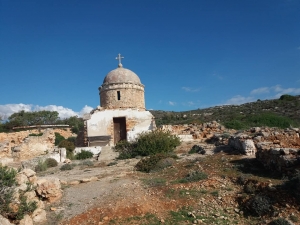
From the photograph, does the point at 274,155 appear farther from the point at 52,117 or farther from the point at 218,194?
the point at 52,117

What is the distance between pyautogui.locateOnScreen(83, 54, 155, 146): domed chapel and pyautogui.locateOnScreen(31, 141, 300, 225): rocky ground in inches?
352

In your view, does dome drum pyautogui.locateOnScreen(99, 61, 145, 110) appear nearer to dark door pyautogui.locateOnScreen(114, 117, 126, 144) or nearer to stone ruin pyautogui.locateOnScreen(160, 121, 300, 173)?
dark door pyautogui.locateOnScreen(114, 117, 126, 144)

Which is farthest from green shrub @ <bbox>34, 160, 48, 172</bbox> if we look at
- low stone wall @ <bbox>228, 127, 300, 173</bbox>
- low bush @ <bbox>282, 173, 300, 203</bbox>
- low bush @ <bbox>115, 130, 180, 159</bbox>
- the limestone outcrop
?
low bush @ <bbox>282, 173, 300, 203</bbox>

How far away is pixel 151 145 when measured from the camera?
14664mm

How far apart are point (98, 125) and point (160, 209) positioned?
41.9 feet

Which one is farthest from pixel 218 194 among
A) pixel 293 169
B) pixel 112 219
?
pixel 112 219

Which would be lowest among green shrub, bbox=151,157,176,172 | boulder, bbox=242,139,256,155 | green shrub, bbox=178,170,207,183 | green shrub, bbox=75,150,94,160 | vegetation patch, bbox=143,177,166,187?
vegetation patch, bbox=143,177,166,187

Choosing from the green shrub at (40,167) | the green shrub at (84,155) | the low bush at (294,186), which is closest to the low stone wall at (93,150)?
the green shrub at (84,155)

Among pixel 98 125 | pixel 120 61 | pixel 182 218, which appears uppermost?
pixel 120 61

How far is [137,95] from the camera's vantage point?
2044 centimetres

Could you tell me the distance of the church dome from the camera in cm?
2033

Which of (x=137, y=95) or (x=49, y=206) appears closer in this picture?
(x=49, y=206)

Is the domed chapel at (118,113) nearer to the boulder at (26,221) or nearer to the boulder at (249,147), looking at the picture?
the boulder at (249,147)

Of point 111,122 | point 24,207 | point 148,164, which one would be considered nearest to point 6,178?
point 24,207
